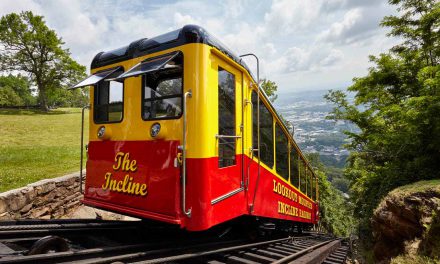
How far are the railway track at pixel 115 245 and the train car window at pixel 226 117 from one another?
1.34 meters

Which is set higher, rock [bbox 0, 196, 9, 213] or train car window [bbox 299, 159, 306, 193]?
train car window [bbox 299, 159, 306, 193]

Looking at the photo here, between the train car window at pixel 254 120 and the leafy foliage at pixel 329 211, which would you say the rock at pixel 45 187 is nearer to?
the train car window at pixel 254 120

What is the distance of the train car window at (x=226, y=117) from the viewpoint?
4102 millimetres

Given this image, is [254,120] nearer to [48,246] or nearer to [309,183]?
[48,246]

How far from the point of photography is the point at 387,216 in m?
6.97

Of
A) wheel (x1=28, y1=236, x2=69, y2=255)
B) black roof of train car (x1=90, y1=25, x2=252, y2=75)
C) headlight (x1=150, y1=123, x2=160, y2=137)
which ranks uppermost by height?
black roof of train car (x1=90, y1=25, x2=252, y2=75)

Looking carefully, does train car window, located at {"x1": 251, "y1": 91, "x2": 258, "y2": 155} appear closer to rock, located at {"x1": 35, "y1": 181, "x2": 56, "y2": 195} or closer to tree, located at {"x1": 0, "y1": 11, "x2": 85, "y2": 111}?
rock, located at {"x1": 35, "y1": 181, "x2": 56, "y2": 195}

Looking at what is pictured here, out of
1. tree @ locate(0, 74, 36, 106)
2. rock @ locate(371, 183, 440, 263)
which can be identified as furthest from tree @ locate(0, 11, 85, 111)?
rock @ locate(371, 183, 440, 263)

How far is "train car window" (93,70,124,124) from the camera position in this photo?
463 centimetres

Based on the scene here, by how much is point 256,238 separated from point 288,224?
6.60ft

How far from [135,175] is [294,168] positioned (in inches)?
183

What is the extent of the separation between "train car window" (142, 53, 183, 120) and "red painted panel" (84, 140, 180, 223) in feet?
1.44

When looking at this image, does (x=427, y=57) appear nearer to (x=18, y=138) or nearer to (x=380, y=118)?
(x=380, y=118)

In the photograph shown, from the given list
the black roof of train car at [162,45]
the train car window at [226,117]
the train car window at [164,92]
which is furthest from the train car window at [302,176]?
the train car window at [164,92]
